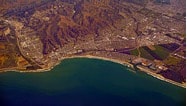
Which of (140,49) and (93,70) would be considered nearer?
(93,70)

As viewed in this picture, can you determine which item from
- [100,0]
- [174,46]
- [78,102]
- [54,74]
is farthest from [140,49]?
[100,0]

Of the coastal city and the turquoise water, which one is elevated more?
the coastal city

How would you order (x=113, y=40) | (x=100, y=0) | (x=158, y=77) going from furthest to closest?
(x=100, y=0) → (x=113, y=40) → (x=158, y=77)

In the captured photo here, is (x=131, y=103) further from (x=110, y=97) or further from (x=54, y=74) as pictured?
(x=54, y=74)

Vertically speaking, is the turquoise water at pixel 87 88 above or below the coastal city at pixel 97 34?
below

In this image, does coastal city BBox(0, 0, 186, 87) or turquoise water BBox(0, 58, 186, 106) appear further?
coastal city BBox(0, 0, 186, 87)

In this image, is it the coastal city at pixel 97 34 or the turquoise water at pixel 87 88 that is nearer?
Result: the turquoise water at pixel 87 88

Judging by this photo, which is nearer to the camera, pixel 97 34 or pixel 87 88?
pixel 87 88

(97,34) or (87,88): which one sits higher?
(97,34)
